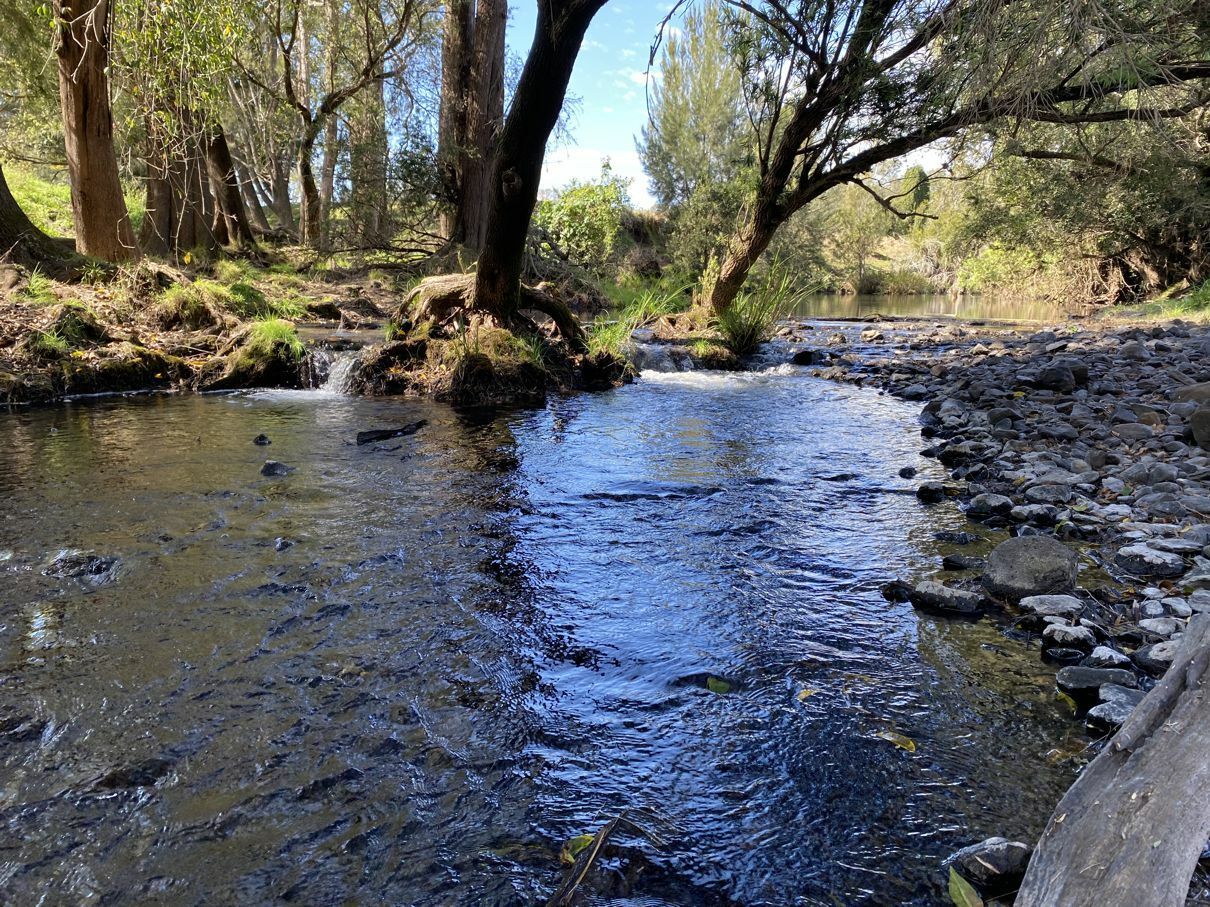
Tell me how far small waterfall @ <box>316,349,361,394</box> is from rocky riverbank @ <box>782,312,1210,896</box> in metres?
6.58

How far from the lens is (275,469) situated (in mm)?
5109

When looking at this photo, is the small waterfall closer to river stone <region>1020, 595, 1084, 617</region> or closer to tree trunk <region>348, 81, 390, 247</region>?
tree trunk <region>348, 81, 390, 247</region>

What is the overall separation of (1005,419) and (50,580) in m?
7.12

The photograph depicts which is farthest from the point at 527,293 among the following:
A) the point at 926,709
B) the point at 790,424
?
the point at 926,709

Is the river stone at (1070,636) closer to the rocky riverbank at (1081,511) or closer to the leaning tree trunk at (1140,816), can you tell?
the rocky riverbank at (1081,511)

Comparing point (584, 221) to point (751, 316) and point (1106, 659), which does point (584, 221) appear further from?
point (1106, 659)

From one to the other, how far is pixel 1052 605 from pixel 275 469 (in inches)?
191

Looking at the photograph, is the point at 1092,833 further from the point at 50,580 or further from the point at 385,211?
the point at 385,211

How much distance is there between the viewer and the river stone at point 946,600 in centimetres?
316

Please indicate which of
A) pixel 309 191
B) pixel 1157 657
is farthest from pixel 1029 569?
pixel 309 191

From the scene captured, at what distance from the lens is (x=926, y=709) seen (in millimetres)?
2471

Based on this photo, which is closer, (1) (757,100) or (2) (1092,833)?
(2) (1092,833)

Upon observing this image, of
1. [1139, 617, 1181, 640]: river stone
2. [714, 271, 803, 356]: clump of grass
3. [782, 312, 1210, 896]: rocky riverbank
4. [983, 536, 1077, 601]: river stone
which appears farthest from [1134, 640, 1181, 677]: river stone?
[714, 271, 803, 356]: clump of grass

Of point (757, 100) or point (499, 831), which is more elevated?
point (757, 100)
